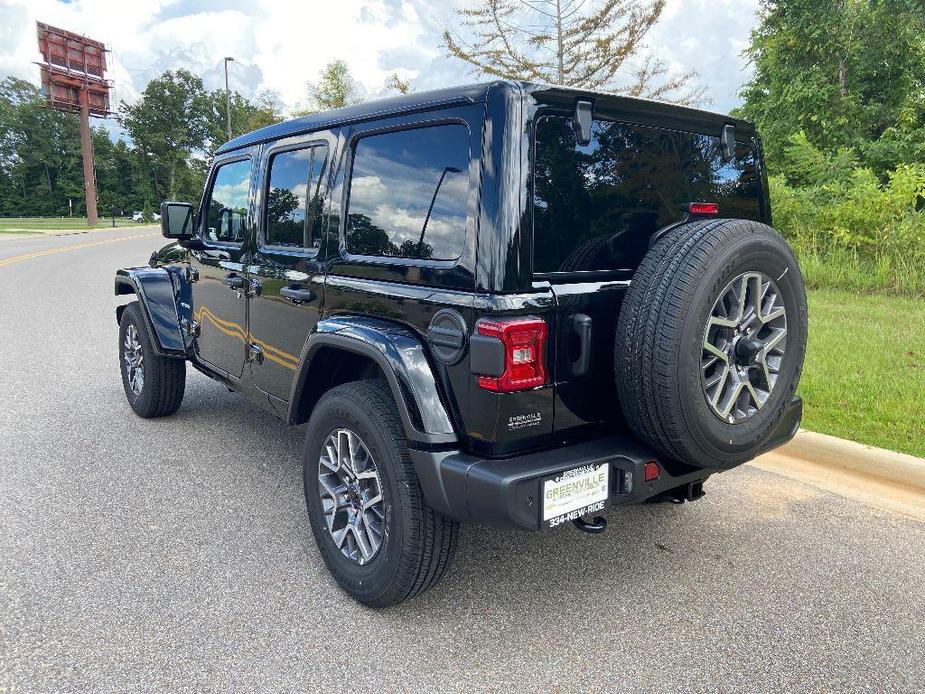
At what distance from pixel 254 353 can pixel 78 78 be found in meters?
65.7

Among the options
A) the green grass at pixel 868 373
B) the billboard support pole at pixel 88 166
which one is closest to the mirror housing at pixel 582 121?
the green grass at pixel 868 373

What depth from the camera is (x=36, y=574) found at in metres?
3.11

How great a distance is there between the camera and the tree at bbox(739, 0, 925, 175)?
1498 cm

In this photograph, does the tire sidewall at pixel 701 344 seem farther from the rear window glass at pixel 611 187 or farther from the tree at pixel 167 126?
the tree at pixel 167 126

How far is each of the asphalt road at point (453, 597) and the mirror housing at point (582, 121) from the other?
5.93 ft

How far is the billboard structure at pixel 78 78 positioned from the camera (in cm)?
5553

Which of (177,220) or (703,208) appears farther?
(177,220)

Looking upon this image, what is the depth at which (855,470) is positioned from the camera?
13.4 ft

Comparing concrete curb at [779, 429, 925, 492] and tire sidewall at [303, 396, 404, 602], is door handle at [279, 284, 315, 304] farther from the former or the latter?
concrete curb at [779, 429, 925, 492]

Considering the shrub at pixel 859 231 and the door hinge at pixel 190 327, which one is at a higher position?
the shrub at pixel 859 231

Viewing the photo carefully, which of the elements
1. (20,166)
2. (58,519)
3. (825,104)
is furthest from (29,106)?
(58,519)

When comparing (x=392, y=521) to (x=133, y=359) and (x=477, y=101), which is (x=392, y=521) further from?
(x=133, y=359)

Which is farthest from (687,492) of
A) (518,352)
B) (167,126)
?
(167,126)

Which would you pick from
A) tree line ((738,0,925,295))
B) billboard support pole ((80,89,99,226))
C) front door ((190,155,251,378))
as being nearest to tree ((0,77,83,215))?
billboard support pole ((80,89,99,226))
